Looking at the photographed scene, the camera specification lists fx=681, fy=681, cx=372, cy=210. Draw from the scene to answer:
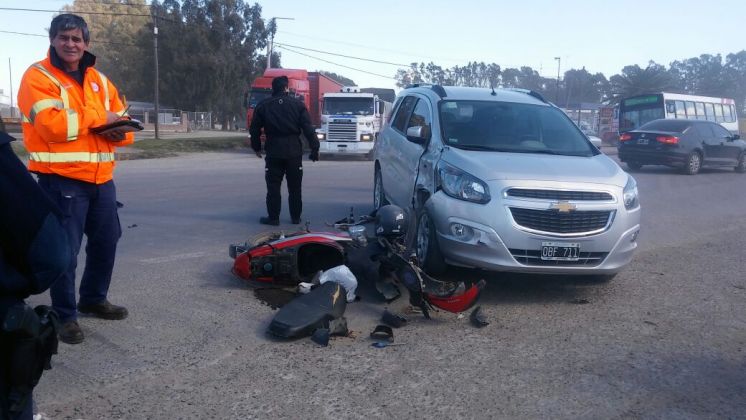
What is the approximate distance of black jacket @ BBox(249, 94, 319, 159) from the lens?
8445 millimetres

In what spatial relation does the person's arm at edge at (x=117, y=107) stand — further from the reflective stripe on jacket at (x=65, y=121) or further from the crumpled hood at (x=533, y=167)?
the crumpled hood at (x=533, y=167)

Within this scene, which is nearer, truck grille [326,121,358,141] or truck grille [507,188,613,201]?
truck grille [507,188,613,201]

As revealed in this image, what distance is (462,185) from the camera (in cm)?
590

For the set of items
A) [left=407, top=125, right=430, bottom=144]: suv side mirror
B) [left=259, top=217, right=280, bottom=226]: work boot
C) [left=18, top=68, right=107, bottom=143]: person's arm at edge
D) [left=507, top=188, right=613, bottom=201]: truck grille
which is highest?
[left=18, top=68, right=107, bottom=143]: person's arm at edge

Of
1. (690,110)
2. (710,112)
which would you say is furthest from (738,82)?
(690,110)

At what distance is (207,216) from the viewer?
984cm

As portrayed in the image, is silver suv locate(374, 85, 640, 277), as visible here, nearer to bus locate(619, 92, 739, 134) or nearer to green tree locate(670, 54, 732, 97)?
bus locate(619, 92, 739, 134)

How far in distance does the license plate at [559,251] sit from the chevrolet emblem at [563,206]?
27cm

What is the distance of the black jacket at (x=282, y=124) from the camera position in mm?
8445

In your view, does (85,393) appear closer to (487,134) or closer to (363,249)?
(363,249)

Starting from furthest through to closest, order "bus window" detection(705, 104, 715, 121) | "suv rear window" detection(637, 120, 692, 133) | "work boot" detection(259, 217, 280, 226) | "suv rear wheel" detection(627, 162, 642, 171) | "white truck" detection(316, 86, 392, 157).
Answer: "bus window" detection(705, 104, 715, 121) → "white truck" detection(316, 86, 392, 157) → "suv rear wheel" detection(627, 162, 642, 171) → "suv rear window" detection(637, 120, 692, 133) → "work boot" detection(259, 217, 280, 226)

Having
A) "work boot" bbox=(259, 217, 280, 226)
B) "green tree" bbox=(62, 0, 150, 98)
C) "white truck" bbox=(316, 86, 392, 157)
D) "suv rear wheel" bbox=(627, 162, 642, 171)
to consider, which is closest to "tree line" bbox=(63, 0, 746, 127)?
"green tree" bbox=(62, 0, 150, 98)

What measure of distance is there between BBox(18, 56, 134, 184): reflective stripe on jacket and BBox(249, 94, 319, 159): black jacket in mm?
3911

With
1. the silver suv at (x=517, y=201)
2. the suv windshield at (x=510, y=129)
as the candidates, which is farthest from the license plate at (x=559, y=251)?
the suv windshield at (x=510, y=129)
